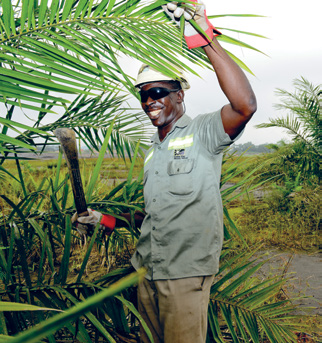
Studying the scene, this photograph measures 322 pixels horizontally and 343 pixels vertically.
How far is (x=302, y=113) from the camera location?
17.6ft

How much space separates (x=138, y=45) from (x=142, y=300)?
Answer: 1.10 metres

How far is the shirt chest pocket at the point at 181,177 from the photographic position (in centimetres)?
131

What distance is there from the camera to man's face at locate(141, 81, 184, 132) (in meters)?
1.49

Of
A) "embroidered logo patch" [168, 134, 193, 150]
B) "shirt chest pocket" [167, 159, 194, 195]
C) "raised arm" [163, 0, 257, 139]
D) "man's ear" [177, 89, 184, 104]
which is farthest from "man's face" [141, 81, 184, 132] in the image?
"raised arm" [163, 0, 257, 139]

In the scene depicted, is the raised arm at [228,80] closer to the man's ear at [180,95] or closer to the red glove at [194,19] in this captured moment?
the red glove at [194,19]

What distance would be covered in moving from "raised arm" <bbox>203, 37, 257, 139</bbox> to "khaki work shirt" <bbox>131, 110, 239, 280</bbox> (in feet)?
0.23

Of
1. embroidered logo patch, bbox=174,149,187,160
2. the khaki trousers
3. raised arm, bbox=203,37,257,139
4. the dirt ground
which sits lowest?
the dirt ground

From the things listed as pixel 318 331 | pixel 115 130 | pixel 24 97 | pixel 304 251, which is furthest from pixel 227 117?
pixel 304 251

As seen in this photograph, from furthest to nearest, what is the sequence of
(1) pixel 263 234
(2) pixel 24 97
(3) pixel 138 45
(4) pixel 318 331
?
(1) pixel 263 234, (4) pixel 318 331, (3) pixel 138 45, (2) pixel 24 97

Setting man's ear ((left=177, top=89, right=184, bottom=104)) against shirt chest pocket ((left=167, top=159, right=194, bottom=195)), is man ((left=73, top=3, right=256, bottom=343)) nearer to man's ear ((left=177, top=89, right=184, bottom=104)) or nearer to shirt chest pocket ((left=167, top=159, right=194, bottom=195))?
shirt chest pocket ((left=167, top=159, right=194, bottom=195))

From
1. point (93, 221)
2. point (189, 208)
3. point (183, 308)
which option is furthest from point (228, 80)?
point (183, 308)

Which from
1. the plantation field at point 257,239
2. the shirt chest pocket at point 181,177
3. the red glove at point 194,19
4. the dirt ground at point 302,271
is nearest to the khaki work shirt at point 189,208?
the shirt chest pocket at point 181,177

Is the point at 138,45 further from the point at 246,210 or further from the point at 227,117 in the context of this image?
the point at 246,210


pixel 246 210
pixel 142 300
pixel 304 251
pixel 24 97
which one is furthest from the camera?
pixel 246 210
